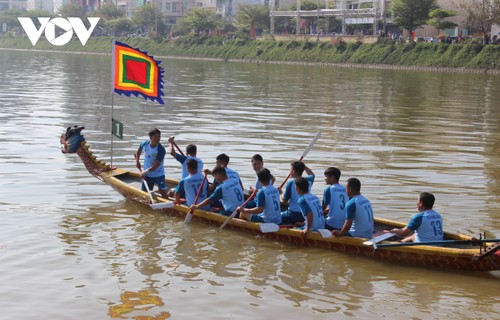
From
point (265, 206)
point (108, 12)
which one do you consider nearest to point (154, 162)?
point (265, 206)

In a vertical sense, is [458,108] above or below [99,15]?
below

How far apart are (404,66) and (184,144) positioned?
1688 inches

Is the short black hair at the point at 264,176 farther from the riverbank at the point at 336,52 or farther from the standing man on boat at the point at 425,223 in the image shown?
the riverbank at the point at 336,52

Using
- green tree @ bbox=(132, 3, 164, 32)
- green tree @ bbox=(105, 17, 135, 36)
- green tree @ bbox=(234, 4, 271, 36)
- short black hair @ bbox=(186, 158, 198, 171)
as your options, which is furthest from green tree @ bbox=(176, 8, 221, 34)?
short black hair @ bbox=(186, 158, 198, 171)

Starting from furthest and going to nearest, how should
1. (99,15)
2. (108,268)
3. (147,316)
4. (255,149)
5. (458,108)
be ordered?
(99,15) < (458,108) < (255,149) < (108,268) < (147,316)

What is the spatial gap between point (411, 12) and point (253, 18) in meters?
24.6

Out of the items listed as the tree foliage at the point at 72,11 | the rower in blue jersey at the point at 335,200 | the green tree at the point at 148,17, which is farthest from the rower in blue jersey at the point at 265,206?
the tree foliage at the point at 72,11

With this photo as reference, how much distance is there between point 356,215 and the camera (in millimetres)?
11188

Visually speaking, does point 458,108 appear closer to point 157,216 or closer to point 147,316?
point 157,216

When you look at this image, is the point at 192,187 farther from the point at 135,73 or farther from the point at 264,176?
the point at 135,73

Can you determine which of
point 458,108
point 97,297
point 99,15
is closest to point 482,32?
point 458,108

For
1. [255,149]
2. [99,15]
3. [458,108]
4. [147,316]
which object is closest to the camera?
[147,316]

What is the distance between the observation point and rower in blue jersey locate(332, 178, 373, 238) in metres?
11.0

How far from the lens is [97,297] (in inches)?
383
